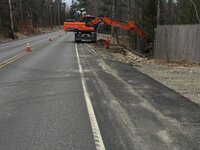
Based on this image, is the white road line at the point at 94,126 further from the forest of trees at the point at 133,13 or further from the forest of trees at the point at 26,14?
the forest of trees at the point at 26,14

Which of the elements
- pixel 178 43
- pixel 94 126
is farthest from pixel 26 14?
pixel 94 126

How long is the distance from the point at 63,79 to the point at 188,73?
5234 millimetres

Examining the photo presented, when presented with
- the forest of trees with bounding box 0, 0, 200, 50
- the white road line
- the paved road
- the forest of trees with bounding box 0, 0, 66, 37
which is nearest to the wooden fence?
the forest of trees with bounding box 0, 0, 200, 50

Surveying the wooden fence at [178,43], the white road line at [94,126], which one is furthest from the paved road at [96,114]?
the wooden fence at [178,43]

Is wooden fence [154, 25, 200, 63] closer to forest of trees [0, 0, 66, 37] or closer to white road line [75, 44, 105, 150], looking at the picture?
white road line [75, 44, 105, 150]

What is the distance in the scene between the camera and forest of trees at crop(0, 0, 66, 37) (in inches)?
2686

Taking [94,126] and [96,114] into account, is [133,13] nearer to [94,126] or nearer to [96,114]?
[96,114]

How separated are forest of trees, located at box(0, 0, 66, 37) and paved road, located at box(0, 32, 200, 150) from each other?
50.7m

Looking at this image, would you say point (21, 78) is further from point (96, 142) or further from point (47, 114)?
point (96, 142)

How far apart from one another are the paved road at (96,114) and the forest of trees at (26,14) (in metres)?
50.7

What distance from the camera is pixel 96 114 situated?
764 centimetres

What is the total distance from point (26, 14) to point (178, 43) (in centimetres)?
9132

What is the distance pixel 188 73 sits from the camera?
14.4 metres

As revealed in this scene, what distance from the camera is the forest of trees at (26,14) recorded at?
6821 centimetres
